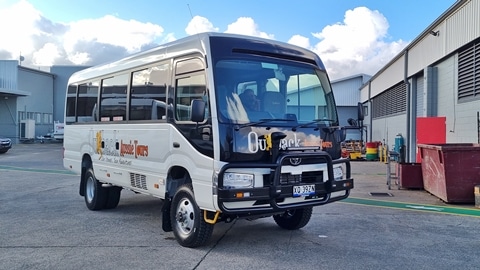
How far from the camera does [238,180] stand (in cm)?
547

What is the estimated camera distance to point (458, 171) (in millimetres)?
9906

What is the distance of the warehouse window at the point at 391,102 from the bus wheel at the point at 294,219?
54.7 ft

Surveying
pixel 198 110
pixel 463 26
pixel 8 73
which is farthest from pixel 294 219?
pixel 8 73

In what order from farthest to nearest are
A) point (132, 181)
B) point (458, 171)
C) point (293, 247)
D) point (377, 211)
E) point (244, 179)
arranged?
point (458, 171), point (377, 211), point (132, 181), point (293, 247), point (244, 179)

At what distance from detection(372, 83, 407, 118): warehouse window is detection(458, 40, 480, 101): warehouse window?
796 cm

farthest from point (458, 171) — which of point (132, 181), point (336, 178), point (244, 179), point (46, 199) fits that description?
point (46, 199)

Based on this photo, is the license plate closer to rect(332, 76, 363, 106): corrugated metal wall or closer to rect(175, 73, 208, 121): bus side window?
rect(175, 73, 208, 121): bus side window

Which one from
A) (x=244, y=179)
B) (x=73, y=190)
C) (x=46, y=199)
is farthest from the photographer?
(x=73, y=190)

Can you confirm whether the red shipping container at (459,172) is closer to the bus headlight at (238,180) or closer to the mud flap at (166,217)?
the bus headlight at (238,180)

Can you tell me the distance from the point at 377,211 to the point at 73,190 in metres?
8.30

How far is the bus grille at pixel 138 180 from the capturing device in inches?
288

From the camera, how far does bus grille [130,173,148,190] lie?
24.0ft

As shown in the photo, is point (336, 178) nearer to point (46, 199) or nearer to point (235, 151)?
point (235, 151)

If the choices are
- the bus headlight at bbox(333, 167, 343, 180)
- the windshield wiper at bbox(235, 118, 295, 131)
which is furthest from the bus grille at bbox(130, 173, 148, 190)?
the bus headlight at bbox(333, 167, 343, 180)
